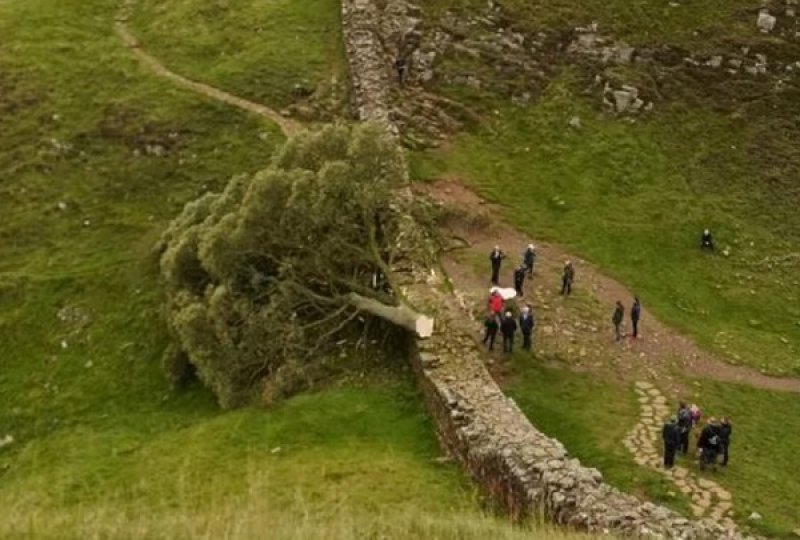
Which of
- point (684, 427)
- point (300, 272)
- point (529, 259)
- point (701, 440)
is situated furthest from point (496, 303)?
point (701, 440)

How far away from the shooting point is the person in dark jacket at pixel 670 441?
28641 millimetres

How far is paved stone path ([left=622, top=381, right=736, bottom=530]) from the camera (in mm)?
26969

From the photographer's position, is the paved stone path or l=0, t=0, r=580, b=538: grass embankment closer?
l=0, t=0, r=580, b=538: grass embankment

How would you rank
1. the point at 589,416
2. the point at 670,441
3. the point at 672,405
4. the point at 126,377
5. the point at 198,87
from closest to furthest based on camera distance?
1. the point at 670,441
2. the point at 589,416
3. the point at 672,405
4. the point at 126,377
5. the point at 198,87

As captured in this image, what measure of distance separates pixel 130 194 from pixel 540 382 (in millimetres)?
23830

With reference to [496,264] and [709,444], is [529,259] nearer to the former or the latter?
[496,264]

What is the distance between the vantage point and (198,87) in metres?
55.7

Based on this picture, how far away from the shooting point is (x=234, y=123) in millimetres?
52219

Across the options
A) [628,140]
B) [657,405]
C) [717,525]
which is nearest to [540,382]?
[657,405]

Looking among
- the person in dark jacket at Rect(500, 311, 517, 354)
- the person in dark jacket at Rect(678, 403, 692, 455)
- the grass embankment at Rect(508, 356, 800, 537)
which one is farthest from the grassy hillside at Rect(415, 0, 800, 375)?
the person in dark jacket at Rect(678, 403, 692, 455)

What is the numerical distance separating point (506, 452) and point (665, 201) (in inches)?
965

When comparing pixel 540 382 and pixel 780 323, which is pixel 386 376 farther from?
pixel 780 323

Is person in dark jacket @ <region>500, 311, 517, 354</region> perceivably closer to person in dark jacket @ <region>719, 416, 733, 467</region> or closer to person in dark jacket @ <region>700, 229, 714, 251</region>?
person in dark jacket @ <region>719, 416, 733, 467</region>

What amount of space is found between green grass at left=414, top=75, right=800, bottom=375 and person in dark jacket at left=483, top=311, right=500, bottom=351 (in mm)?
8236
